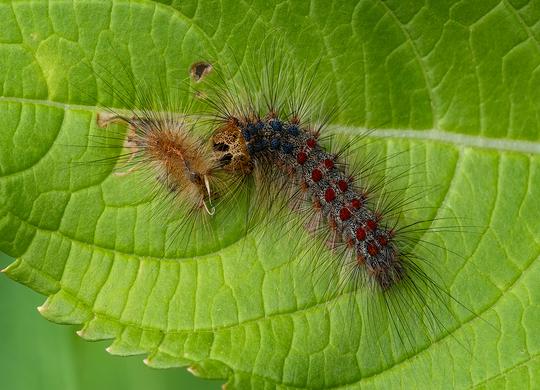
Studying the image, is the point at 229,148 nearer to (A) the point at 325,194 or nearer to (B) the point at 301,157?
(B) the point at 301,157

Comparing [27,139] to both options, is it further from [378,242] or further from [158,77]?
[378,242]

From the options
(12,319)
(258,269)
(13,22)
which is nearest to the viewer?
(13,22)

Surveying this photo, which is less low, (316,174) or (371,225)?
(316,174)

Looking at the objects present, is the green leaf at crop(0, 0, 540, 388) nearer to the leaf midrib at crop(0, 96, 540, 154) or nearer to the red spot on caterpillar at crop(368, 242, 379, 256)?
the leaf midrib at crop(0, 96, 540, 154)

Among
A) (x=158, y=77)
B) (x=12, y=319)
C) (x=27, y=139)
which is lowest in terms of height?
(x=12, y=319)

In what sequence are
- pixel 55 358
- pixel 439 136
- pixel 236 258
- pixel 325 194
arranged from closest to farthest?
pixel 439 136, pixel 236 258, pixel 325 194, pixel 55 358

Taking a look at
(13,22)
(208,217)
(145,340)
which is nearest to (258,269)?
(208,217)

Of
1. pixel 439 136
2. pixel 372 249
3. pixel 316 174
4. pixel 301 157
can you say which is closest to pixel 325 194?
pixel 316 174

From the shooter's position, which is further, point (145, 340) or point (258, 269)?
point (258, 269)
